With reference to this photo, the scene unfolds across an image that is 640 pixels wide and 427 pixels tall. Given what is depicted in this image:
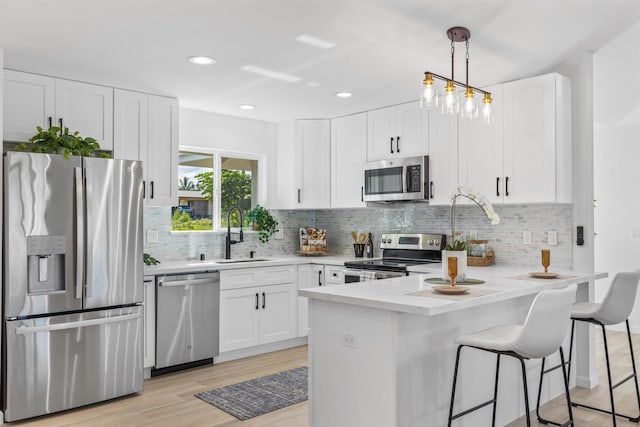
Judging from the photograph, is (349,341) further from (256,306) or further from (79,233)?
(256,306)

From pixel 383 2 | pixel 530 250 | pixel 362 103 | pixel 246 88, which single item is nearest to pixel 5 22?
pixel 246 88

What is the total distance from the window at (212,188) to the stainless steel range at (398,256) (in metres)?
1.45

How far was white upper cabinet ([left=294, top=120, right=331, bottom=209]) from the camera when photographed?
530 centimetres

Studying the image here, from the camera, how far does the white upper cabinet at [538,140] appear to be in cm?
363

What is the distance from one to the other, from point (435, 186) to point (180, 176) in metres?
2.42

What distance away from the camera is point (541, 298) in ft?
7.35

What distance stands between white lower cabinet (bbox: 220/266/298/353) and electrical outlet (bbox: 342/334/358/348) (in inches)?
83.8

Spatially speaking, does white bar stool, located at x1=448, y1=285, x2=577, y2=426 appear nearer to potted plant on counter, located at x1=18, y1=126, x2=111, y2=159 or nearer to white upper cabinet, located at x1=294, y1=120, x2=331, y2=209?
potted plant on counter, located at x1=18, y1=126, x2=111, y2=159

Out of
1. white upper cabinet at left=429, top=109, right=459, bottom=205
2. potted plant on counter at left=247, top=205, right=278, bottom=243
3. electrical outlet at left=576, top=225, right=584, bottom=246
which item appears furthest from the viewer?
potted plant on counter at left=247, top=205, right=278, bottom=243

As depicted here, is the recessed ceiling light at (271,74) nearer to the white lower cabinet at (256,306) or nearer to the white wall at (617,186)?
the white lower cabinet at (256,306)

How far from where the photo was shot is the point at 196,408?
340cm

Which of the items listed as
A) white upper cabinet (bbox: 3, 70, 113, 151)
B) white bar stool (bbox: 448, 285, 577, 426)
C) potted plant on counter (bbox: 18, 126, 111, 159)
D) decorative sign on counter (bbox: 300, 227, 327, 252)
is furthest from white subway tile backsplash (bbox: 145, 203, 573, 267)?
white bar stool (bbox: 448, 285, 577, 426)

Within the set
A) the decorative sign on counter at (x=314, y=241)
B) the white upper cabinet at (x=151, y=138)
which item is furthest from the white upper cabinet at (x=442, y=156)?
the white upper cabinet at (x=151, y=138)

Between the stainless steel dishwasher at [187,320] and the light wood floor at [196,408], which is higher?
the stainless steel dishwasher at [187,320]
